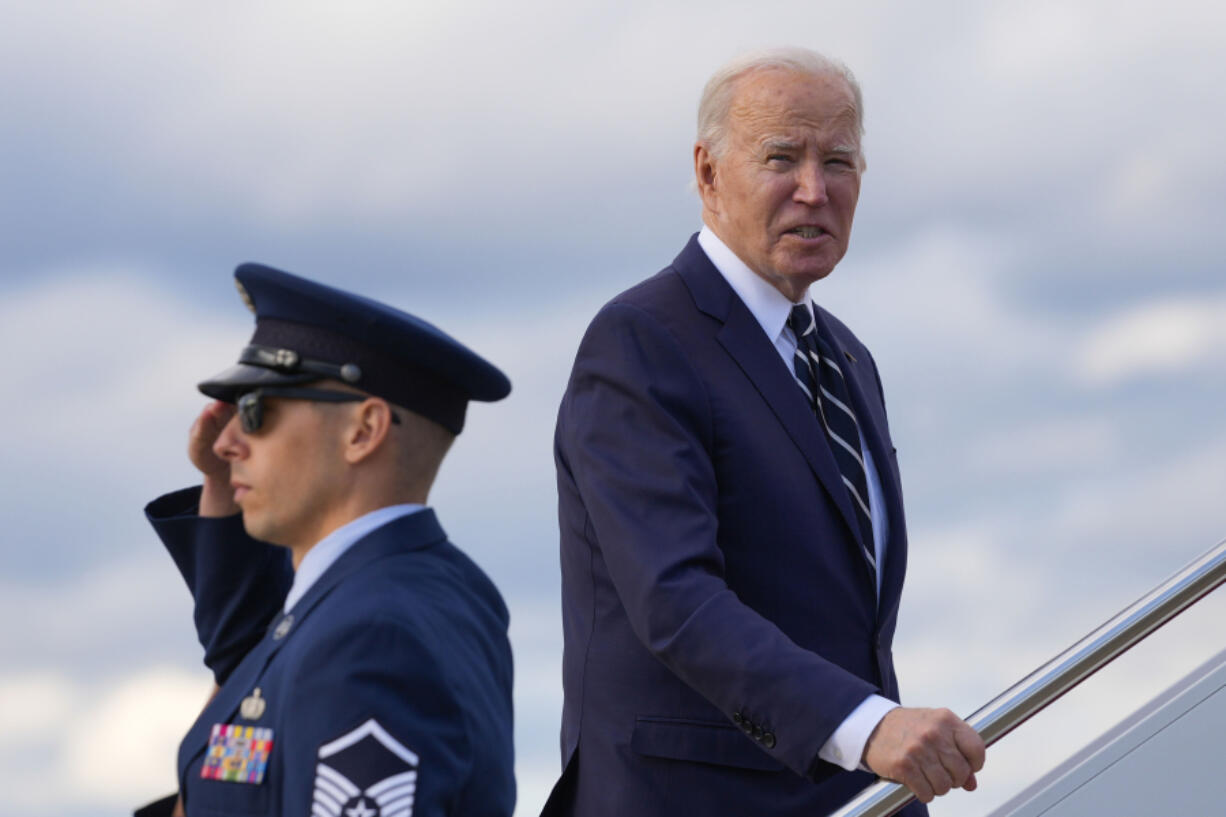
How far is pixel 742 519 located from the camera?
10.4ft

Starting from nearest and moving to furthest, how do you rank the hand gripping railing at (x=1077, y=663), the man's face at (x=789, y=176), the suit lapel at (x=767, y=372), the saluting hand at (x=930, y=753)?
the saluting hand at (x=930, y=753), the hand gripping railing at (x=1077, y=663), the suit lapel at (x=767, y=372), the man's face at (x=789, y=176)

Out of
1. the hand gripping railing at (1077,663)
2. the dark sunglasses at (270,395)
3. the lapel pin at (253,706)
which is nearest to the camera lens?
the hand gripping railing at (1077,663)

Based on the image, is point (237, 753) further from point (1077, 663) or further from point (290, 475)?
point (1077, 663)

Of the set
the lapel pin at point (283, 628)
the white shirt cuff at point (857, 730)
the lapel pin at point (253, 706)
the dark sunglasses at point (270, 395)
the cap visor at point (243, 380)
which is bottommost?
the white shirt cuff at point (857, 730)

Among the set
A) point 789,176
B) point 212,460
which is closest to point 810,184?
point 789,176

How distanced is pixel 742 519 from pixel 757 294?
18.5 inches

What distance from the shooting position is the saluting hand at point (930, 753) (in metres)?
2.73

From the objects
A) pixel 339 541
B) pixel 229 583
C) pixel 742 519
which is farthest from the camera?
pixel 229 583

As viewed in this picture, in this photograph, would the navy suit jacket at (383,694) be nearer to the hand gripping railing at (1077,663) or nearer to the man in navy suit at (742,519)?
the man in navy suit at (742,519)

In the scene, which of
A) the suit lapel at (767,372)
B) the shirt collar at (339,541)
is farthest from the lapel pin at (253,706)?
the suit lapel at (767,372)

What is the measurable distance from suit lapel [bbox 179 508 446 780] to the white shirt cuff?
0.76 metres

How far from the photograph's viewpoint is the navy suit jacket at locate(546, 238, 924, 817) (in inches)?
118

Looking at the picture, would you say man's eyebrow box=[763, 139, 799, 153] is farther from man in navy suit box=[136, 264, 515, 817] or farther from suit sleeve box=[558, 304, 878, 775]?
man in navy suit box=[136, 264, 515, 817]

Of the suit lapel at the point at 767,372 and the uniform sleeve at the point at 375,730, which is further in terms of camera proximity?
the suit lapel at the point at 767,372
